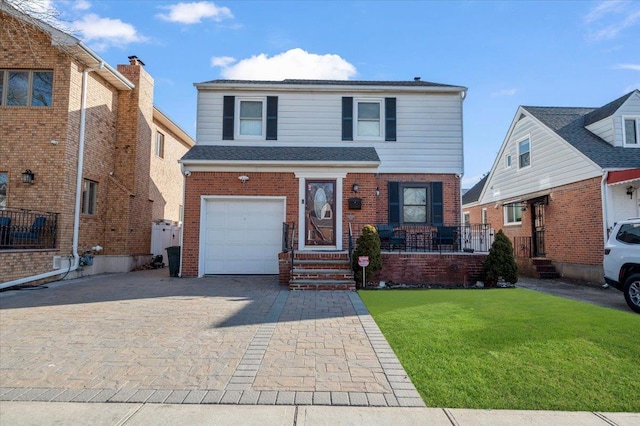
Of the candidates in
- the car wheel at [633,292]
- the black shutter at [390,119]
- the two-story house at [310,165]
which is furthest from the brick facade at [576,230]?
the black shutter at [390,119]

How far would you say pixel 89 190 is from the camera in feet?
40.6

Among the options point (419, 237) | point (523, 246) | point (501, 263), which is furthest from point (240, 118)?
point (523, 246)

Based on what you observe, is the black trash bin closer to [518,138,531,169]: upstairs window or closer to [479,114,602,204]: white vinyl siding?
[479,114,602,204]: white vinyl siding

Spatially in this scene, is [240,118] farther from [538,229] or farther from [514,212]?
[514,212]

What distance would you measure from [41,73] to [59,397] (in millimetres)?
11713

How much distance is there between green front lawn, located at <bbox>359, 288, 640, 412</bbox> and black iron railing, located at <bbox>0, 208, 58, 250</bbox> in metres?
9.58

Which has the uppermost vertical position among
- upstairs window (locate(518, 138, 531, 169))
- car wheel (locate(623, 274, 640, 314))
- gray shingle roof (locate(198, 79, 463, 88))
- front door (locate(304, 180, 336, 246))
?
gray shingle roof (locate(198, 79, 463, 88))

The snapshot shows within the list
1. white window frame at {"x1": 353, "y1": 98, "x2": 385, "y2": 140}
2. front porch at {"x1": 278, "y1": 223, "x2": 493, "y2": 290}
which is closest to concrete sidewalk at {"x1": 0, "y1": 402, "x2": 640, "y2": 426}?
front porch at {"x1": 278, "y1": 223, "x2": 493, "y2": 290}

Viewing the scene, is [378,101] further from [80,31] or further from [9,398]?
[9,398]

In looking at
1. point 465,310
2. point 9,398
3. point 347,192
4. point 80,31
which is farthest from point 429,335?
point 80,31

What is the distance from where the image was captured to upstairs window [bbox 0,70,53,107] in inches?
438

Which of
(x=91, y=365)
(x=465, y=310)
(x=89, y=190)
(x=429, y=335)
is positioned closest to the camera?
(x=91, y=365)

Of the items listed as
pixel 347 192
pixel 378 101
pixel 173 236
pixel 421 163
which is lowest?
pixel 173 236

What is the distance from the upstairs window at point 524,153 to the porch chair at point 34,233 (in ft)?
59.3
